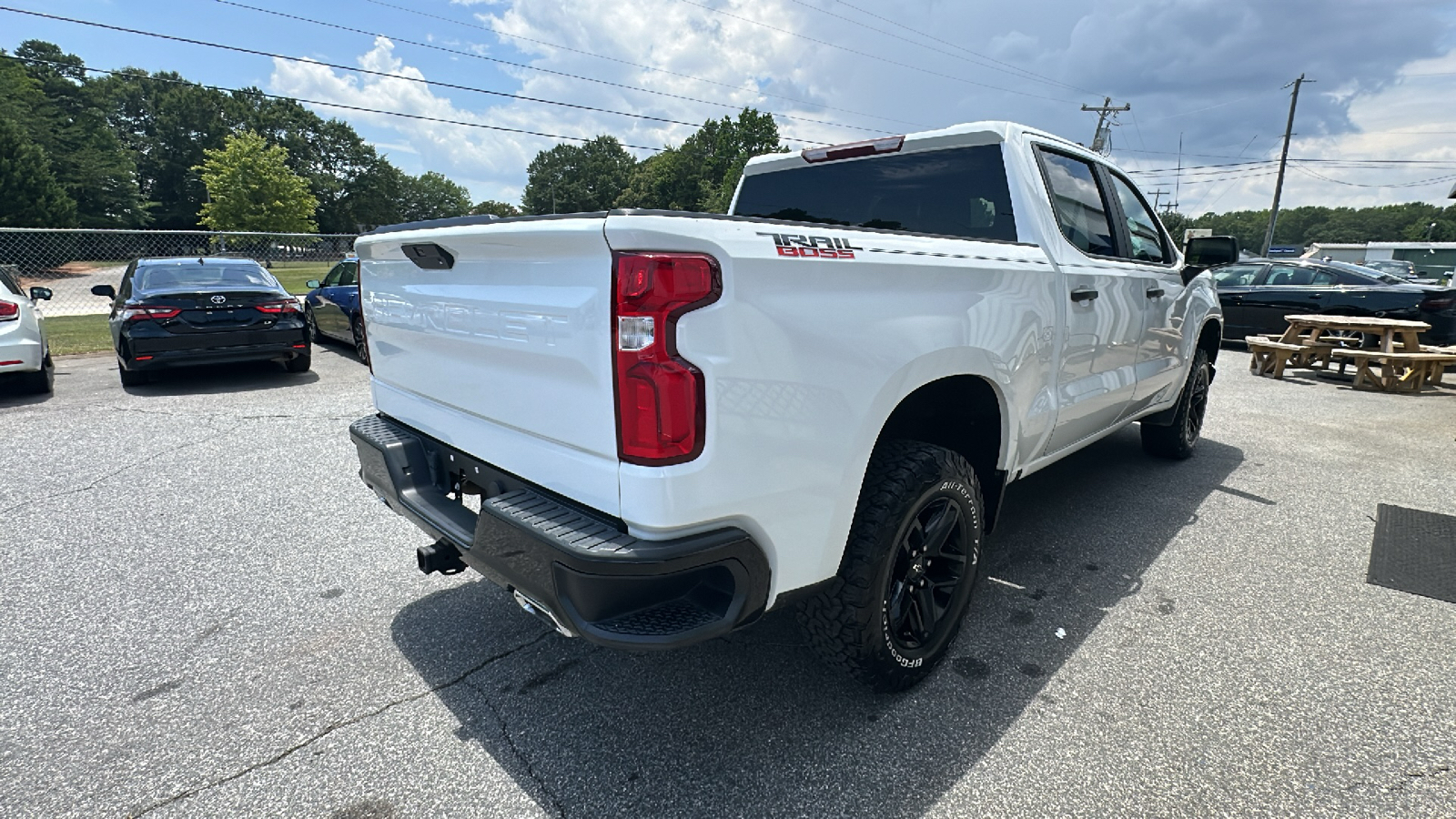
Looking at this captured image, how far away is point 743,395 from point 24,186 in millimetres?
63737

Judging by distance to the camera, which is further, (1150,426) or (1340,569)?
(1150,426)

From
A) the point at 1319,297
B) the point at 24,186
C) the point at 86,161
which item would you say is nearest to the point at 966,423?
the point at 1319,297

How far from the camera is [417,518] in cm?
232

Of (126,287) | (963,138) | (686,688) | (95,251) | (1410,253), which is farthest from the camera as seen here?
(1410,253)

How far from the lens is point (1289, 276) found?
11727mm

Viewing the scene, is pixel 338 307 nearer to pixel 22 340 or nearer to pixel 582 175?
pixel 22 340

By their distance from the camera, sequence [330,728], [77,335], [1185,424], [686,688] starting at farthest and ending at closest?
1. [77,335]
2. [1185,424]
3. [686,688]
4. [330,728]

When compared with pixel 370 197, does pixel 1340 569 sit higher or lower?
lower

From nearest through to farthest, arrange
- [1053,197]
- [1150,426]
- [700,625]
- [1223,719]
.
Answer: [700,625], [1223,719], [1053,197], [1150,426]

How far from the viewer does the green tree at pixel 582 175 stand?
102m

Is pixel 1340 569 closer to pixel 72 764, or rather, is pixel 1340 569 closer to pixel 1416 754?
pixel 1416 754

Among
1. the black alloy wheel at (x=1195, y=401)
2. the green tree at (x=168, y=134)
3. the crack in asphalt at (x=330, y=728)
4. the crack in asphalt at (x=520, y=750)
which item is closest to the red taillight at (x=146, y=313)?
the crack in asphalt at (x=330, y=728)

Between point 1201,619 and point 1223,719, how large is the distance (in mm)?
753

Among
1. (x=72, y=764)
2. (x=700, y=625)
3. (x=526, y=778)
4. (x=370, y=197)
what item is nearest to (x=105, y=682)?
(x=72, y=764)
